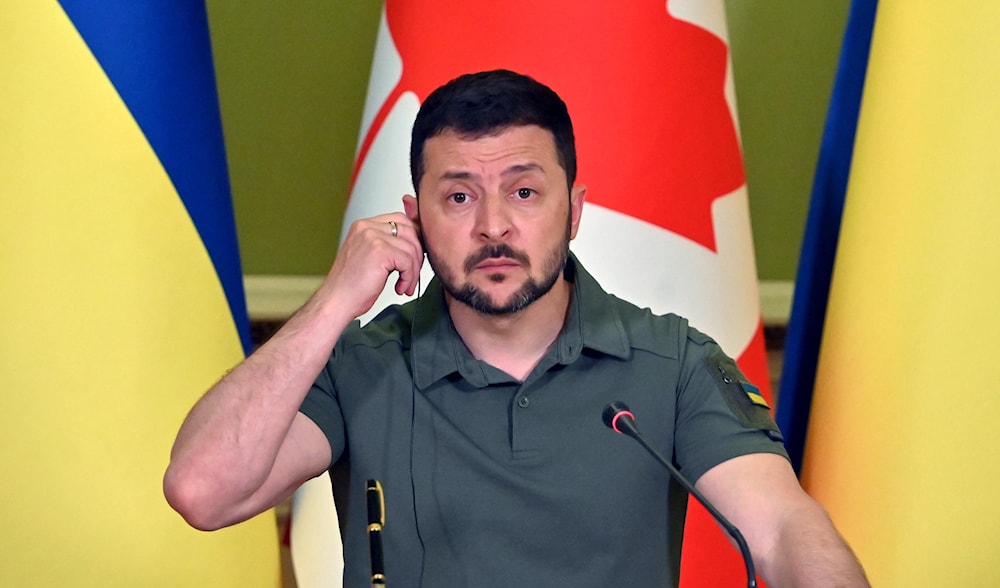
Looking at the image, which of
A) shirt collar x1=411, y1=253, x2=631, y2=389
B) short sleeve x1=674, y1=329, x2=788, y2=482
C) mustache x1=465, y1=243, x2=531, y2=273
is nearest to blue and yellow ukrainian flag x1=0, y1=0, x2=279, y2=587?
shirt collar x1=411, y1=253, x2=631, y2=389

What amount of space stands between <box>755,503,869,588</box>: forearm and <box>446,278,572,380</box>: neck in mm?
327

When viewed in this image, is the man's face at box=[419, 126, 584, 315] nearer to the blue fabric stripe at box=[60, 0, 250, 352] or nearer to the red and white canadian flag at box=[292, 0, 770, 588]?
the red and white canadian flag at box=[292, 0, 770, 588]

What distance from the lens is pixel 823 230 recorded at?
1723 millimetres

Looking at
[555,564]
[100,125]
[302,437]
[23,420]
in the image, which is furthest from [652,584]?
[100,125]

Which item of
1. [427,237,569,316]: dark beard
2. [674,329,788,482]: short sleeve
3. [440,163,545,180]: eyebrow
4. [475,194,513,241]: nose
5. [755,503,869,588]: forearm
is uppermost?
[440,163,545,180]: eyebrow

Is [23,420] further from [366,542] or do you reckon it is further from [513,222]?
[513,222]

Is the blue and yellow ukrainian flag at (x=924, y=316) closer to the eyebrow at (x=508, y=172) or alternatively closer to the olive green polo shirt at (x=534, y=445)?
the olive green polo shirt at (x=534, y=445)

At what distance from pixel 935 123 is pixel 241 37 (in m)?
1.35

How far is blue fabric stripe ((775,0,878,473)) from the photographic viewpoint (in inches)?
67.4

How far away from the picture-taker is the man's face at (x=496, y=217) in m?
1.22

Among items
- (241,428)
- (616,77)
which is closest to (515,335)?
(241,428)

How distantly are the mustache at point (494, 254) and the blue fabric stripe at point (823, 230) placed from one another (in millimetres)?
671

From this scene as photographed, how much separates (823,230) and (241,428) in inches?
37.7

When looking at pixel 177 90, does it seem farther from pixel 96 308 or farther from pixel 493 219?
pixel 493 219
